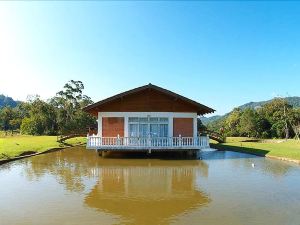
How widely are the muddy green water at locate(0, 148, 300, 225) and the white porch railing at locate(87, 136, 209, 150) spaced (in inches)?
132

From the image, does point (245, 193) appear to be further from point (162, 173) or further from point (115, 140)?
point (115, 140)

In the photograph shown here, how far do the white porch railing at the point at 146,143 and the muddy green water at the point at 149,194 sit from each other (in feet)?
11.0

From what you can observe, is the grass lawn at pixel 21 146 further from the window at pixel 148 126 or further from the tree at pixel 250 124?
the tree at pixel 250 124

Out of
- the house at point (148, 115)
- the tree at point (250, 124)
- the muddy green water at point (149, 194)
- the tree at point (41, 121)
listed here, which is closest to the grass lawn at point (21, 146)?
the muddy green water at point (149, 194)

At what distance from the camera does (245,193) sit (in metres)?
11.5

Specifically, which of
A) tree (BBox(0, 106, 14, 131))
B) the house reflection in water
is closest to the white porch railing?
the house reflection in water

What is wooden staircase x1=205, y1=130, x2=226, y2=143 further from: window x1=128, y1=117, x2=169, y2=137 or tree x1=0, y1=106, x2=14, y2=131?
tree x1=0, y1=106, x2=14, y2=131

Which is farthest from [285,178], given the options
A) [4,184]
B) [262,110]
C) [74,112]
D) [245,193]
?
[262,110]

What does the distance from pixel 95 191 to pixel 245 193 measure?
5072 mm

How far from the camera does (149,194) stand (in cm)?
1148

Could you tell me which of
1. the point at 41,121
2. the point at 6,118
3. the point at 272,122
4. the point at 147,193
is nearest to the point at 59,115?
the point at 41,121

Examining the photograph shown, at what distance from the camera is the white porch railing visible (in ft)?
71.8

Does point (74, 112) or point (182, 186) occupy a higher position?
point (74, 112)

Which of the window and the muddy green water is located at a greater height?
the window
